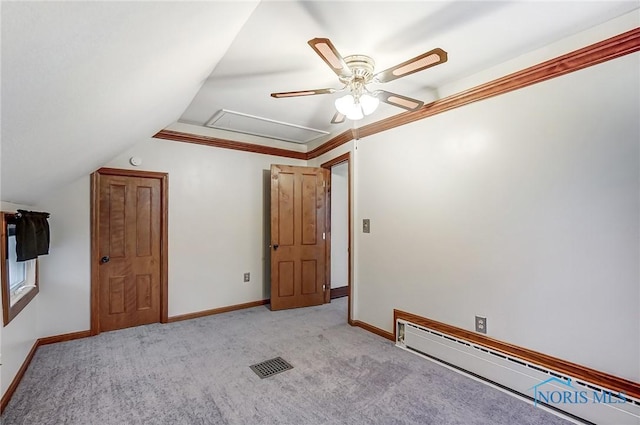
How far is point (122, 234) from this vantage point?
11.7 ft

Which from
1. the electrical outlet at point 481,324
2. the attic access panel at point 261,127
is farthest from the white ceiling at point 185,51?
the electrical outlet at point 481,324

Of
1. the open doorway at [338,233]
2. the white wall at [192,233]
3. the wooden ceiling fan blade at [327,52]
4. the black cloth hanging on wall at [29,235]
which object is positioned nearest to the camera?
the wooden ceiling fan blade at [327,52]

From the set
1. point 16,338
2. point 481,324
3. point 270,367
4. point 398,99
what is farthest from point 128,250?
point 481,324

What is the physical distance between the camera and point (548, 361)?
6.97 ft

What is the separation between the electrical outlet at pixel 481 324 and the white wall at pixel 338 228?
2.79 m

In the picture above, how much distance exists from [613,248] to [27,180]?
3.83 m

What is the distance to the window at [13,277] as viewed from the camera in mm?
2156

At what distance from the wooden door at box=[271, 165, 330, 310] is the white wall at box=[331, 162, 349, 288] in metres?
0.50

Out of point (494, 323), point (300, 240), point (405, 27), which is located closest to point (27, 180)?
point (405, 27)

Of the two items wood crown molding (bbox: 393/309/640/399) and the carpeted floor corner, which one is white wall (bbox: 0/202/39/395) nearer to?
the carpeted floor corner

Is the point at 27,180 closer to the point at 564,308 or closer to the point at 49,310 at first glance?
the point at 49,310

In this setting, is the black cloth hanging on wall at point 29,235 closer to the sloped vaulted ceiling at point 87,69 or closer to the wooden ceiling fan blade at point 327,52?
the sloped vaulted ceiling at point 87,69

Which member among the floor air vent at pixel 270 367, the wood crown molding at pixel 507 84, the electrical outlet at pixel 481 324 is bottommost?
the floor air vent at pixel 270 367

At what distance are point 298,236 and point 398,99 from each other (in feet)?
8.62
